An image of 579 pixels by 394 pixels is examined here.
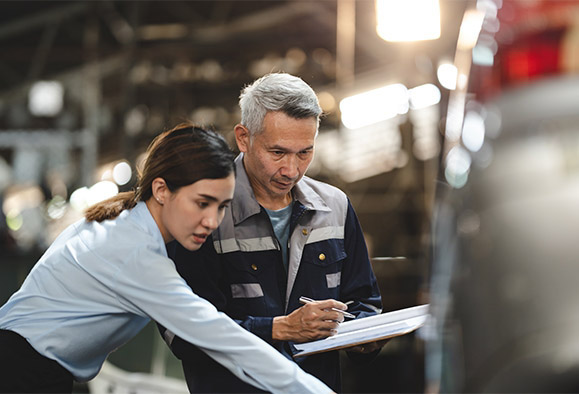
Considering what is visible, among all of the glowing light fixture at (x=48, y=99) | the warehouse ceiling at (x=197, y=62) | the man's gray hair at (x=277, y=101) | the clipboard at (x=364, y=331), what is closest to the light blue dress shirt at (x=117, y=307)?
the clipboard at (x=364, y=331)

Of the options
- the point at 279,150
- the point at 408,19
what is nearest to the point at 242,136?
the point at 279,150

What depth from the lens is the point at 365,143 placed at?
12.0 metres

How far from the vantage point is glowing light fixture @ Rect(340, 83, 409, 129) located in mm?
10906

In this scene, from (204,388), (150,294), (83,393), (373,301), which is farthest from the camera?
(83,393)

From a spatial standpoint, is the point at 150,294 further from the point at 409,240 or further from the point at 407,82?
the point at 409,240

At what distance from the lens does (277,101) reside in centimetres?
185

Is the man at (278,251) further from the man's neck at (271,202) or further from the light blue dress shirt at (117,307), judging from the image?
the light blue dress shirt at (117,307)

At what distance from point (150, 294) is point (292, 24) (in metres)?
9.11

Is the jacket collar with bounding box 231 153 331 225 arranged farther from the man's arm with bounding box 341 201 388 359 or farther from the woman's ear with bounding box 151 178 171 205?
the woman's ear with bounding box 151 178 171 205

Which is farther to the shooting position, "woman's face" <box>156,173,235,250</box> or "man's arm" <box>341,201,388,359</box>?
"man's arm" <box>341,201,388,359</box>

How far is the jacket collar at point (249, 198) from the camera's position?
1.92 metres

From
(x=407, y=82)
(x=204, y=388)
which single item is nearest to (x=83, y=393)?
(x=204, y=388)

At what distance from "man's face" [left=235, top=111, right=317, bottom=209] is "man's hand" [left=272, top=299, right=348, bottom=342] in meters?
0.37

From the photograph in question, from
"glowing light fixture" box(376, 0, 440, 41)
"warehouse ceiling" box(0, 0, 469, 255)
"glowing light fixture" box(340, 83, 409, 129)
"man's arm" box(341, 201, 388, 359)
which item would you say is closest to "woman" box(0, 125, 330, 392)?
"man's arm" box(341, 201, 388, 359)
